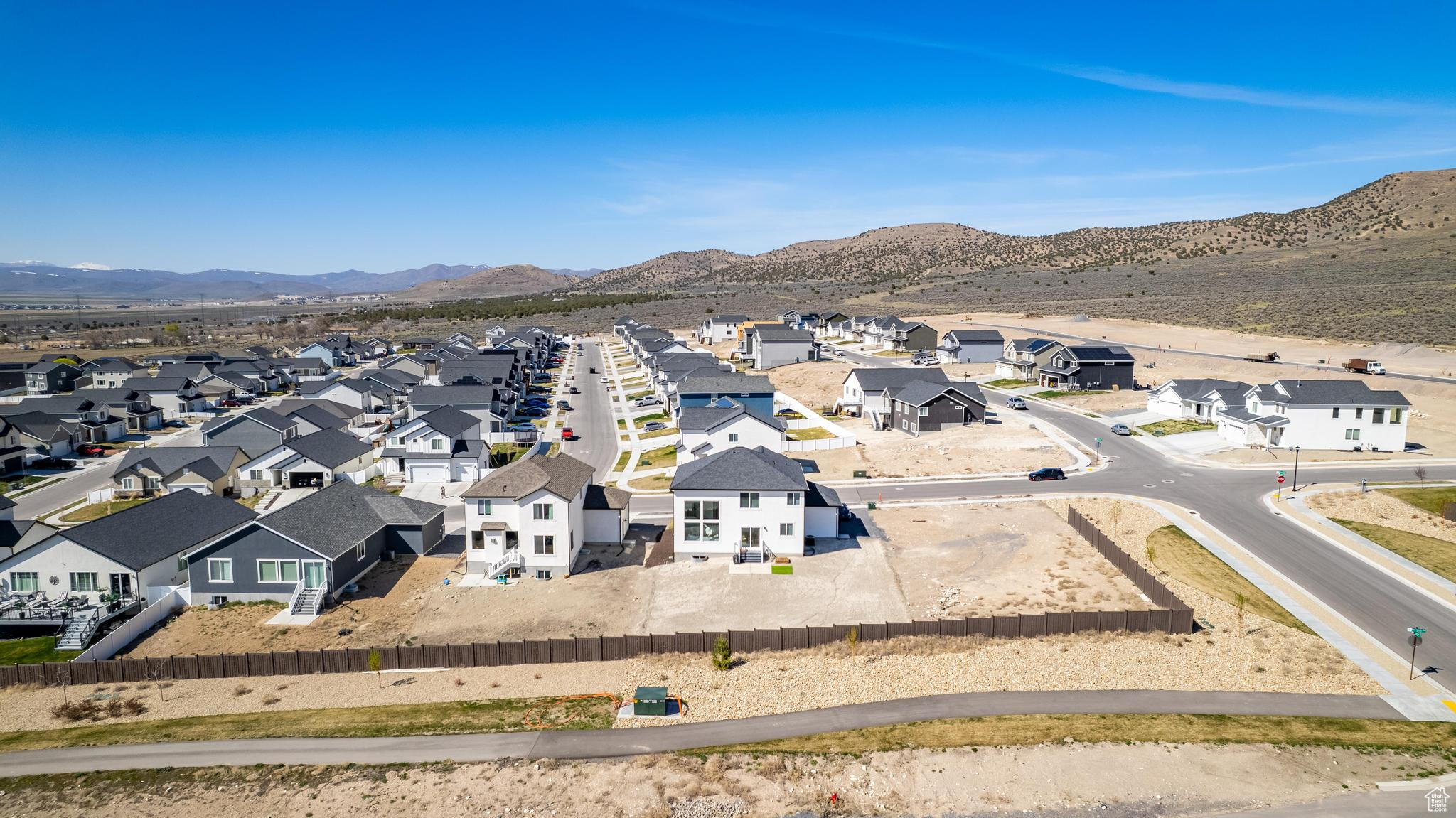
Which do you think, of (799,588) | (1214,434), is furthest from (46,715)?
(1214,434)

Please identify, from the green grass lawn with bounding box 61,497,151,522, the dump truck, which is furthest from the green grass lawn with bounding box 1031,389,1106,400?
the green grass lawn with bounding box 61,497,151,522

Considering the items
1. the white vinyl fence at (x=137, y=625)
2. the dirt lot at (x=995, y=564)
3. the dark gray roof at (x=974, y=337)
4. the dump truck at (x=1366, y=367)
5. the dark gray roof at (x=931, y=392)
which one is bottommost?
the white vinyl fence at (x=137, y=625)

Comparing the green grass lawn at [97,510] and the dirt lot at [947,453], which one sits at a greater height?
the dirt lot at [947,453]

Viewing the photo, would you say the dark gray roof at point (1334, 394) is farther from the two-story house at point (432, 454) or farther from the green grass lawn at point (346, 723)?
the two-story house at point (432, 454)

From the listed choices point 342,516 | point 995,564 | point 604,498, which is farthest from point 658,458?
point 995,564

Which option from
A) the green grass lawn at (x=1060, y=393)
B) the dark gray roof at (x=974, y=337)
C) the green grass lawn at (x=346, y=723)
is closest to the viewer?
the green grass lawn at (x=346, y=723)

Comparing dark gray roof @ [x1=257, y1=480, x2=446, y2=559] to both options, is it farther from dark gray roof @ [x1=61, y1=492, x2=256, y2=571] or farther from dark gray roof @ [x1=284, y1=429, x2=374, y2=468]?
dark gray roof @ [x1=284, y1=429, x2=374, y2=468]

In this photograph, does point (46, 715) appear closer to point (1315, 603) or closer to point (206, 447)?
point (206, 447)

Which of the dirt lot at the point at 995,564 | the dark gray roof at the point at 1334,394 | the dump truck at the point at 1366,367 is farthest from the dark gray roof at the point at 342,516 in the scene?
the dump truck at the point at 1366,367
